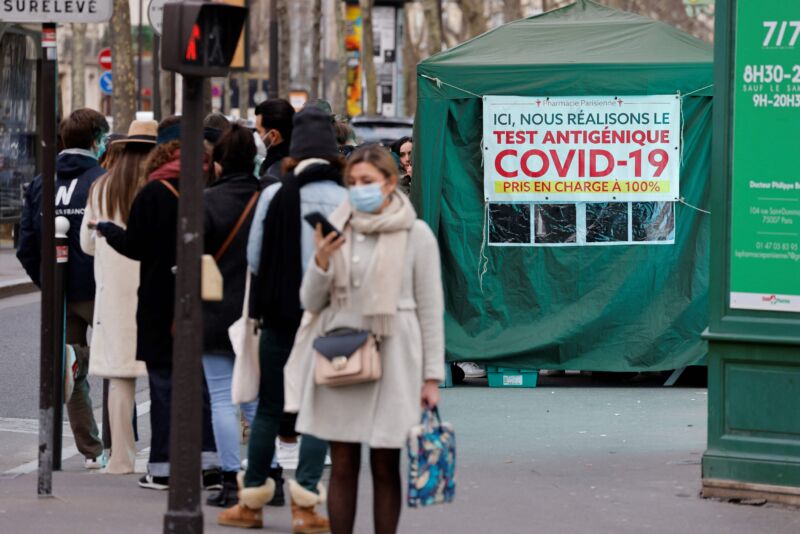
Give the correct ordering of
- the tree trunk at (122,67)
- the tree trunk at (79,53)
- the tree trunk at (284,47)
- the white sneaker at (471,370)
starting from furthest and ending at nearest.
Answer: the tree trunk at (79,53) → the tree trunk at (284,47) → the tree trunk at (122,67) → the white sneaker at (471,370)

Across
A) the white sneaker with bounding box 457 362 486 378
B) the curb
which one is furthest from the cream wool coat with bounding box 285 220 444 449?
the curb

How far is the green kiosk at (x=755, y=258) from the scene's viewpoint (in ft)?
24.5

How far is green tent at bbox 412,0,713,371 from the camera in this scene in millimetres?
11820

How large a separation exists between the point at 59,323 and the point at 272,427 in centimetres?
179

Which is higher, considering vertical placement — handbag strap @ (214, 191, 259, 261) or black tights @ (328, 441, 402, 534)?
handbag strap @ (214, 191, 259, 261)

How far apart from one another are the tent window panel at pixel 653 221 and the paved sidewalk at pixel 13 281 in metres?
9.44

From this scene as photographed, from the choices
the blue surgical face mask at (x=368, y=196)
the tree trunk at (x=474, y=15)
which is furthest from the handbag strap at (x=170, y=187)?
the tree trunk at (x=474, y=15)

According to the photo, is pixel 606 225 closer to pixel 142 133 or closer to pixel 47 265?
pixel 142 133

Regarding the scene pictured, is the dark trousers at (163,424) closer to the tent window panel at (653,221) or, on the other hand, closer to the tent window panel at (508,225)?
the tent window panel at (508,225)

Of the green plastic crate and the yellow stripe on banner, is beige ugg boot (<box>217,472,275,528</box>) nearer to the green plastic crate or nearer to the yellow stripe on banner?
the green plastic crate

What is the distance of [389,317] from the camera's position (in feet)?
18.9

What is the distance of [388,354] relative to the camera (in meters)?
5.78

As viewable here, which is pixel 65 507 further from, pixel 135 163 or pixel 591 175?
pixel 591 175

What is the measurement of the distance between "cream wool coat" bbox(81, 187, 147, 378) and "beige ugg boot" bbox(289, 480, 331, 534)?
5.87 ft
